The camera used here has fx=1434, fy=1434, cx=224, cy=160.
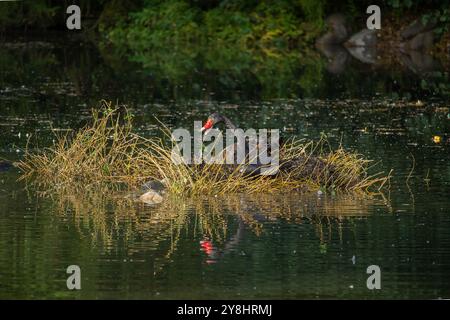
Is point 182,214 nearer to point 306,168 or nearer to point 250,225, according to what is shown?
point 250,225

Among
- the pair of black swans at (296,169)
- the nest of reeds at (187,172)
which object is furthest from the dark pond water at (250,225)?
the pair of black swans at (296,169)

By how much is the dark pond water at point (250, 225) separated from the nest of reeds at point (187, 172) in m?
0.22

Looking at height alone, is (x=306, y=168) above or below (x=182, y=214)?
above

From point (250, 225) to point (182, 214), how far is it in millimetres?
1020

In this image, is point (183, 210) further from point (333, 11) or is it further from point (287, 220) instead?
point (333, 11)

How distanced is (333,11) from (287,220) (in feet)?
99.3

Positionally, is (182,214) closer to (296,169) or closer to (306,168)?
(296,169)

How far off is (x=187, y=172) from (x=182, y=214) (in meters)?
1.00

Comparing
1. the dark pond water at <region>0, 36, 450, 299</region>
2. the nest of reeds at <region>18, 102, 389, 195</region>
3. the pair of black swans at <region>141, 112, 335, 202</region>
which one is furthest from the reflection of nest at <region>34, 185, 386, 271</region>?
the pair of black swans at <region>141, 112, 335, 202</region>

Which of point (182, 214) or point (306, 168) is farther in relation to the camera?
point (306, 168)

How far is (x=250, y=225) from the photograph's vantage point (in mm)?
14703

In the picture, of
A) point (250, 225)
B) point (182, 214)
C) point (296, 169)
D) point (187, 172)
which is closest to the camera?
point (250, 225)

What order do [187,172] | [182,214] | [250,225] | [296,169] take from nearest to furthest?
1. [250,225]
2. [182,214]
3. [187,172]
4. [296,169]

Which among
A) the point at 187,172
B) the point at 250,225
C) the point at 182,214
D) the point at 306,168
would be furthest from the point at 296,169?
the point at 250,225
